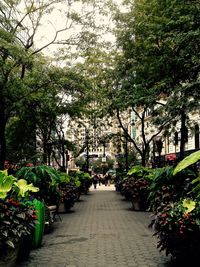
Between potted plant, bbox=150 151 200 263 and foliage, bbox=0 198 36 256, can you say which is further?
potted plant, bbox=150 151 200 263

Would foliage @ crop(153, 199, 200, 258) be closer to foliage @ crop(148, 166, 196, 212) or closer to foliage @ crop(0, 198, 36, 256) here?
foliage @ crop(148, 166, 196, 212)

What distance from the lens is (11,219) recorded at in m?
6.11

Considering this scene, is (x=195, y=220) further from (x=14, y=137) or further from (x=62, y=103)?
(x=14, y=137)

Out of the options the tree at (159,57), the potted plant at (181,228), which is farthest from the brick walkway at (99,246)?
the tree at (159,57)

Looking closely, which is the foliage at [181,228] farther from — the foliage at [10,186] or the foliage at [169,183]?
the foliage at [10,186]

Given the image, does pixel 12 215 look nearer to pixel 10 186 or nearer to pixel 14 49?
pixel 10 186

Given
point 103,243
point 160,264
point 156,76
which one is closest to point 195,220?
point 160,264

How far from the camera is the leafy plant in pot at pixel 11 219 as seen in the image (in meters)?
5.75

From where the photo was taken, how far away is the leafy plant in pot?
5746 millimetres

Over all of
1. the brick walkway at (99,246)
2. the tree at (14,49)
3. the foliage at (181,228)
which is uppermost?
the tree at (14,49)

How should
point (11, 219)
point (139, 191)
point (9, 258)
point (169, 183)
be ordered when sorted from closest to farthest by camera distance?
point (9, 258) < point (11, 219) < point (169, 183) < point (139, 191)

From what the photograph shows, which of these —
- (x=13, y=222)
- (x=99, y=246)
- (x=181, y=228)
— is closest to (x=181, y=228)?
(x=181, y=228)

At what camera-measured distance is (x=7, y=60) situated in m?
17.8

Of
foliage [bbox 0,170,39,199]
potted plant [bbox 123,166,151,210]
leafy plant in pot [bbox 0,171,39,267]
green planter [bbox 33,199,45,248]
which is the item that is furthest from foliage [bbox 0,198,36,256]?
potted plant [bbox 123,166,151,210]
